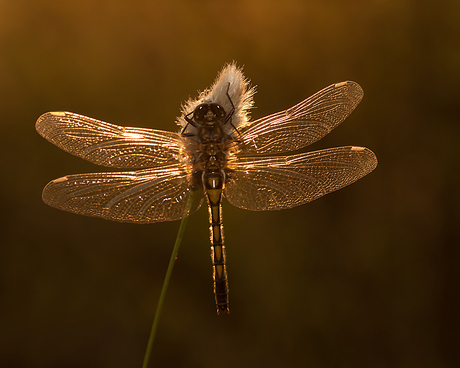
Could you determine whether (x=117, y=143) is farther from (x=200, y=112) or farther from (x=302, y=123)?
(x=302, y=123)

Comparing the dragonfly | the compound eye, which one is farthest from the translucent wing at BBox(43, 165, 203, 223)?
the compound eye

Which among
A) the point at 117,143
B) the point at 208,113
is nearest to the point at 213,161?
the point at 208,113

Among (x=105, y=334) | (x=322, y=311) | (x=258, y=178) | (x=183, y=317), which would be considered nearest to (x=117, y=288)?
(x=105, y=334)

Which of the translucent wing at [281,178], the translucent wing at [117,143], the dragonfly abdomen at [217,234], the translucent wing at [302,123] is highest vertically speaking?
the translucent wing at [302,123]

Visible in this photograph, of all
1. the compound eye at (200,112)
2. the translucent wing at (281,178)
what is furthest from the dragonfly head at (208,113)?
the translucent wing at (281,178)

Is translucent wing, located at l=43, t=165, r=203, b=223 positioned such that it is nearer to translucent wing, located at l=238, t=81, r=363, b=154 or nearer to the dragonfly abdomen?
the dragonfly abdomen

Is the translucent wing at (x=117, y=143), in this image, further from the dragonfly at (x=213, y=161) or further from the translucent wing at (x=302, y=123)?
the translucent wing at (x=302, y=123)
